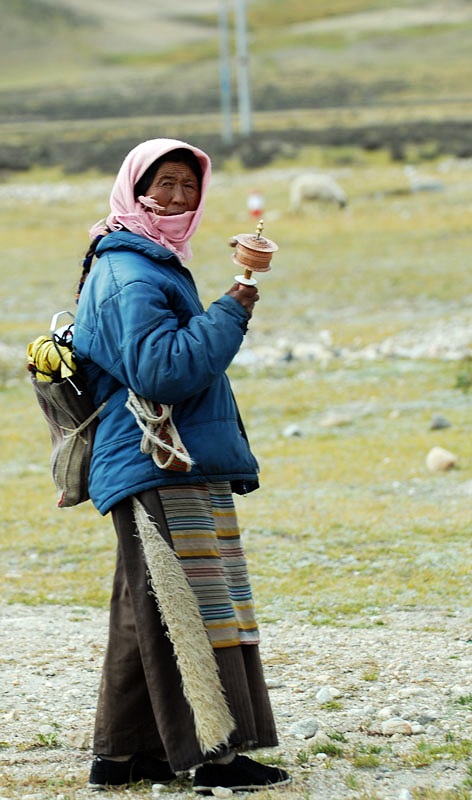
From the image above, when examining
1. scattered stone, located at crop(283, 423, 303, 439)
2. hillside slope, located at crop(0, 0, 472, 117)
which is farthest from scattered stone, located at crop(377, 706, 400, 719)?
hillside slope, located at crop(0, 0, 472, 117)

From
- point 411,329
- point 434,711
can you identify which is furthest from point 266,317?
point 434,711

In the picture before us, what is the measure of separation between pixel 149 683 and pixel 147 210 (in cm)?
140

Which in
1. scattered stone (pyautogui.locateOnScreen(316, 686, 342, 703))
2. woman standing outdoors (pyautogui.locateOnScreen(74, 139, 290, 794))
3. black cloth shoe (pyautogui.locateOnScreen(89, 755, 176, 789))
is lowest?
black cloth shoe (pyautogui.locateOnScreen(89, 755, 176, 789))

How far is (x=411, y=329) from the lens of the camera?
14414 mm

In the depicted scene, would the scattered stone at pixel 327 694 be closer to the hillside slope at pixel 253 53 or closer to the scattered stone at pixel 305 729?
the scattered stone at pixel 305 729

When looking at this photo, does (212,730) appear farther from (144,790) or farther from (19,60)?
(19,60)

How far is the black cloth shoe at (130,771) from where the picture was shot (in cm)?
385

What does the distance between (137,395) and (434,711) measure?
5.67ft

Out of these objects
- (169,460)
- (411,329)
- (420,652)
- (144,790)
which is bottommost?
(144,790)

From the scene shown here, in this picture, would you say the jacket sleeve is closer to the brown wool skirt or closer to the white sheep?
the brown wool skirt

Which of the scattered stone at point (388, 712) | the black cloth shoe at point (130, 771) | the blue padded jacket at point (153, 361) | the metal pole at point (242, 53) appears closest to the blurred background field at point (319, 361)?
the metal pole at point (242, 53)

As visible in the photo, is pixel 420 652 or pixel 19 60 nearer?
pixel 420 652

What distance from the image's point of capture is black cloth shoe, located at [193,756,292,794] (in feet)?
12.1

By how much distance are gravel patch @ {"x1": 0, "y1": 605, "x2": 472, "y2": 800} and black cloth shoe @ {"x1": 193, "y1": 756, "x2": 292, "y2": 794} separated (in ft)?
0.21
